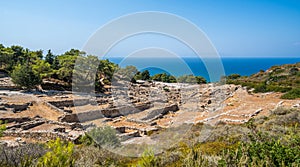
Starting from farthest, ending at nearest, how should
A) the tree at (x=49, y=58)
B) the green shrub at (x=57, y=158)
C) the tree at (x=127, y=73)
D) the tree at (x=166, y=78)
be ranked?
the tree at (x=166, y=78), the tree at (x=127, y=73), the tree at (x=49, y=58), the green shrub at (x=57, y=158)

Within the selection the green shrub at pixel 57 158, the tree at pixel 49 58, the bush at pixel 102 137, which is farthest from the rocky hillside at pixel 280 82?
the tree at pixel 49 58

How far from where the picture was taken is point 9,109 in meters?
19.2

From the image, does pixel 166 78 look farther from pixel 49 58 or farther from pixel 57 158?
pixel 57 158

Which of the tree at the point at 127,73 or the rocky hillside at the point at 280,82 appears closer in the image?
the rocky hillside at the point at 280,82

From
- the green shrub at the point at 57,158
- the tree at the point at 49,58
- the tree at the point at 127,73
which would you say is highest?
the tree at the point at 49,58

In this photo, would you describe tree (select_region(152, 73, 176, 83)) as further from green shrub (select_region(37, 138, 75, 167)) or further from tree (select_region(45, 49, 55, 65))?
green shrub (select_region(37, 138, 75, 167))

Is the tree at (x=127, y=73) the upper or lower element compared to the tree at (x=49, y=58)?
lower

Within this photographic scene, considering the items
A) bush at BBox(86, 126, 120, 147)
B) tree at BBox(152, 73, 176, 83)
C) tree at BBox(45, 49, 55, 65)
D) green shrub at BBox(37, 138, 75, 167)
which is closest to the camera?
green shrub at BBox(37, 138, 75, 167)

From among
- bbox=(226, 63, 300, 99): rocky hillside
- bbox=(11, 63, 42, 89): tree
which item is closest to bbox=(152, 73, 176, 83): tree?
bbox=(226, 63, 300, 99): rocky hillside

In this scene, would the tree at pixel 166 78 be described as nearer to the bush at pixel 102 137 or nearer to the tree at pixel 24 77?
the tree at pixel 24 77

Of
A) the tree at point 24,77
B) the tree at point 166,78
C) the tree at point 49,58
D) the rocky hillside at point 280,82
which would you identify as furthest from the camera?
the tree at point 166,78

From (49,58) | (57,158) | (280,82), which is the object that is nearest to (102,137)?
(57,158)

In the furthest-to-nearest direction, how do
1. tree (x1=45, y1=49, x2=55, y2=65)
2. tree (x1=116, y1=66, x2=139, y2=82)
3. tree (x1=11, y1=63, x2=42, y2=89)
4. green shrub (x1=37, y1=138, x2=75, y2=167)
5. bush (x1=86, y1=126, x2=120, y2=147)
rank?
tree (x1=116, y1=66, x2=139, y2=82), tree (x1=45, y1=49, x2=55, y2=65), tree (x1=11, y1=63, x2=42, y2=89), bush (x1=86, y1=126, x2=120, y2=147), green shrub (x1=37, y1=138, x2=75, y2=167)

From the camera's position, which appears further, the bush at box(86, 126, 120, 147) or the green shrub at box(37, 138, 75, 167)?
the bush at box(86, 126, 120, 147)
